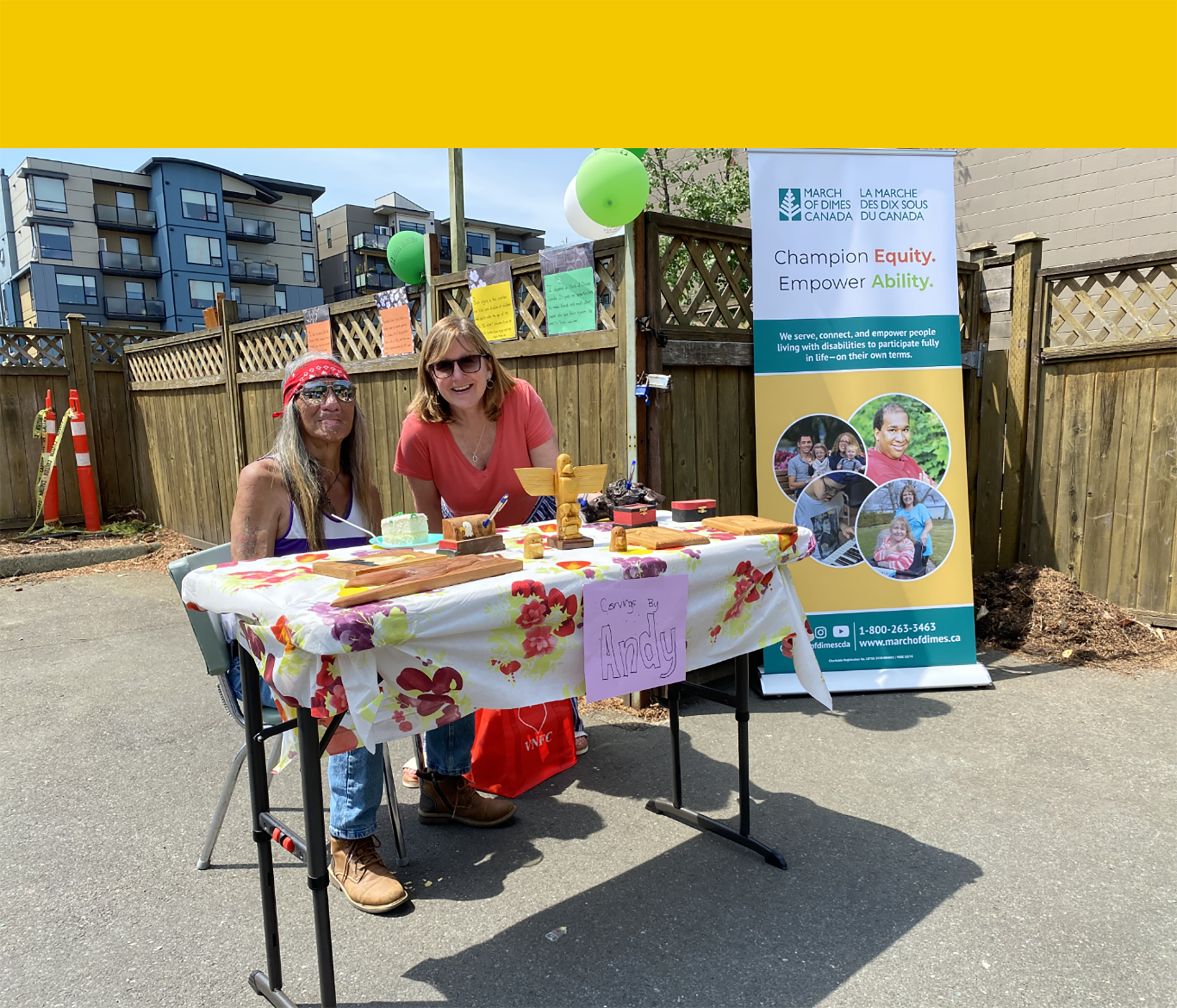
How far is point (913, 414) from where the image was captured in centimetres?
395

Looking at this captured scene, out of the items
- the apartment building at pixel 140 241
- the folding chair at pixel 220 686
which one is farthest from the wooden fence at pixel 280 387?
the apartment building at pixel 140 241

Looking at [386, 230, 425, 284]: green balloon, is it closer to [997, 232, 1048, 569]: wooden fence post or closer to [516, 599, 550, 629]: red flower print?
[997, 232, 1048, 569]: wooden fence post

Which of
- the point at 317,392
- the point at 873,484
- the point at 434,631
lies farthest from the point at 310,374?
the point at 873,484

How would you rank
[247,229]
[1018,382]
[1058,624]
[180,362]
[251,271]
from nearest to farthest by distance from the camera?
[1058,624] → [1018,382] → [180,362] → [247,229] → [251,271]

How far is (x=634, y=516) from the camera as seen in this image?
7.64ft

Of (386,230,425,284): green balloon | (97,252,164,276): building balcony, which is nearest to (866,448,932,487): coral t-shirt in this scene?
(386,230,425,284): green balloon

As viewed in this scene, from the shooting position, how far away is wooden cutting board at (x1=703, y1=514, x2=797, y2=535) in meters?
2.28

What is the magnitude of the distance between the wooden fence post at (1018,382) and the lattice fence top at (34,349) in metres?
8.64

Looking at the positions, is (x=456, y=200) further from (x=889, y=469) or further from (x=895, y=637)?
(x=895, y=637)

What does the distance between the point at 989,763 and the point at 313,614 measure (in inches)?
109

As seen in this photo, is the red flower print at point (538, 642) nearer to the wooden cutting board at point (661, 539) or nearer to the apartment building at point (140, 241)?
the wooden cutting board at point (661, 539)

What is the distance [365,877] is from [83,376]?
819 cm

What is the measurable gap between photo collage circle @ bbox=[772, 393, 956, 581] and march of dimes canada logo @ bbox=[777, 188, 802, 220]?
3.24ft

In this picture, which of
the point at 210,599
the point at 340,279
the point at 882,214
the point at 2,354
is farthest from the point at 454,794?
the point at 340,279
